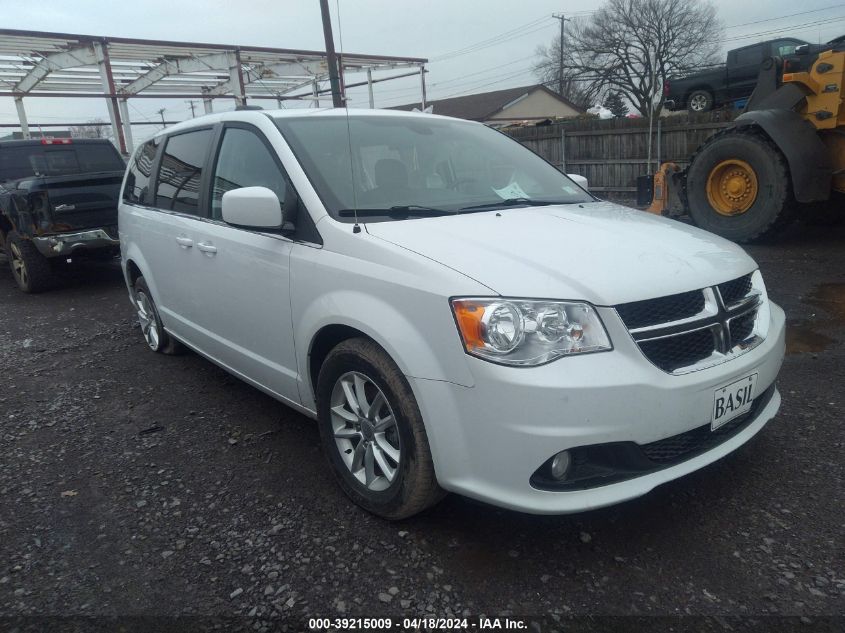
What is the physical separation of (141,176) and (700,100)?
1767 centimetres

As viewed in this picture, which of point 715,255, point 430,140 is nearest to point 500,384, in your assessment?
point 715,255

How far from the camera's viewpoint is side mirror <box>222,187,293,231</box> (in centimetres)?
274

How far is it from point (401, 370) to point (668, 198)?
7.52 meters

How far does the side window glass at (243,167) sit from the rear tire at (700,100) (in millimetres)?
17609

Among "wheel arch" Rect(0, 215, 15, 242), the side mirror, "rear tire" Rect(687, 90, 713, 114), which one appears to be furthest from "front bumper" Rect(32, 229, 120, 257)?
"rear tire" Rect(687, 90, 713, 114)

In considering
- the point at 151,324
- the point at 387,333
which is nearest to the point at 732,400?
the point at 387,333

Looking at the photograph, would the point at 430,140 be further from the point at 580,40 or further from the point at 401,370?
the point at 580,40

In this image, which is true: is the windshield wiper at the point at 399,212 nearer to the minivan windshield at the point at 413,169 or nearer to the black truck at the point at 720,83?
the minivan windshield at the point at 413,169

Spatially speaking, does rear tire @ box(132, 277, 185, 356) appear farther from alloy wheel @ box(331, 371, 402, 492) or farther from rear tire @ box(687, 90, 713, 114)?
rear tire @ box(687, 90, 713, 114)

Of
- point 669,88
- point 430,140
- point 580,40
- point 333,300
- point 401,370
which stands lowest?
point 401,370

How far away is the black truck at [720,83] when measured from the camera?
16.4 meters

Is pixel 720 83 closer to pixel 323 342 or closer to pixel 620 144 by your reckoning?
pixel 620 144

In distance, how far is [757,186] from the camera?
Result: 7.31 meters

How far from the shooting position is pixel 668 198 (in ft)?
28.6
